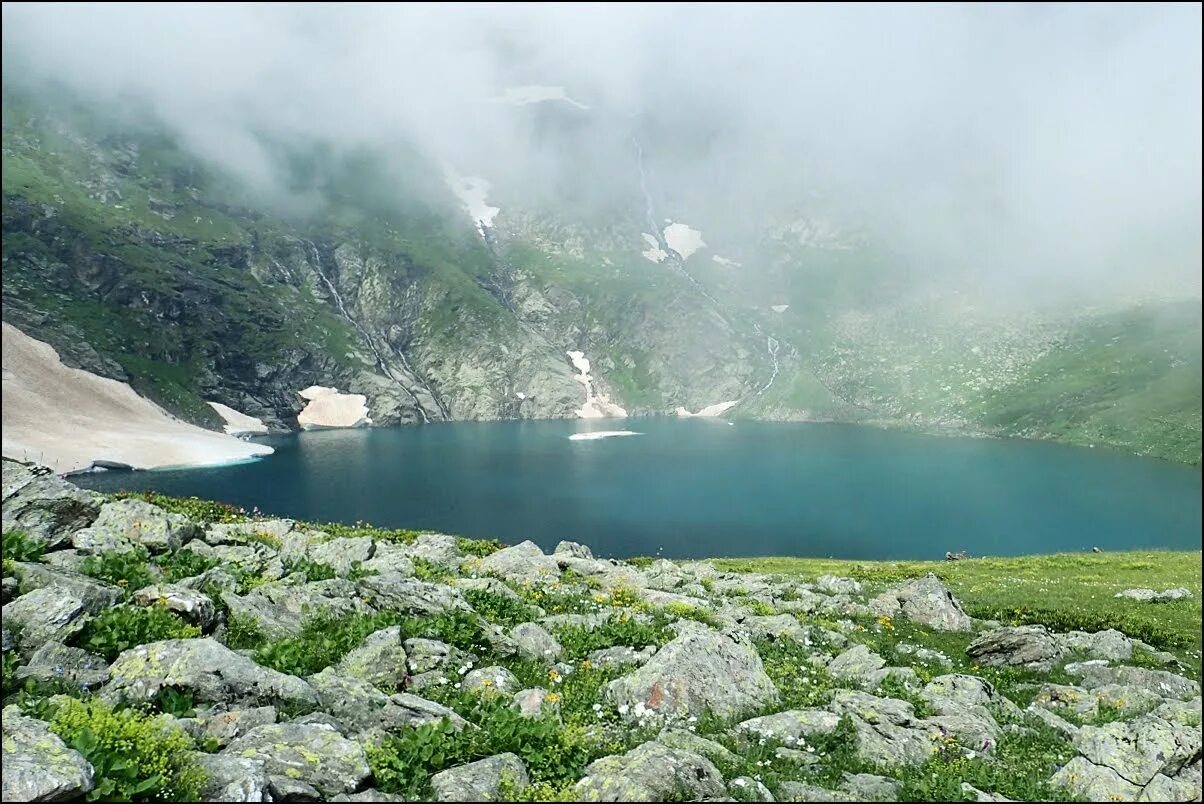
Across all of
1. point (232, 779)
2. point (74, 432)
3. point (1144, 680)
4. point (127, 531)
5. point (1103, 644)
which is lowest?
point (1103, 644)

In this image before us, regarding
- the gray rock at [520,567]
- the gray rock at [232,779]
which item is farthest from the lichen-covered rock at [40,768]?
the gray rock at [520,567]

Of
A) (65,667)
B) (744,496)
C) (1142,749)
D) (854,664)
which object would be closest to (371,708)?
(65,667)

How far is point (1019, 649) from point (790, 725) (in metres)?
14.5

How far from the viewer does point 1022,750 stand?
1423 cm

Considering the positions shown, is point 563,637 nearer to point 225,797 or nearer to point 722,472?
point 225,797

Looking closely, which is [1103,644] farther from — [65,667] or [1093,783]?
[65,667]

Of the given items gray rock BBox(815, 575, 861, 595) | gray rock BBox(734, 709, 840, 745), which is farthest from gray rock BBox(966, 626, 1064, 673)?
gray rock BBox(734, 709, 840, 745)

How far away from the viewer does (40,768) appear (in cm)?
767

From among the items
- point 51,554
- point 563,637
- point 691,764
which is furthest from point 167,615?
point 691,764

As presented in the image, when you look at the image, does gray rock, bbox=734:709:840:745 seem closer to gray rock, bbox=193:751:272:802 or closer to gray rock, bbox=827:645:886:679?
gray rock, bbox=827:645:886:679

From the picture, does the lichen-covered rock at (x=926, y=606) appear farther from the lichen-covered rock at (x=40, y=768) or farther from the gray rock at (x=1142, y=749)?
the lichen-covered rock at (x=40, y=768)

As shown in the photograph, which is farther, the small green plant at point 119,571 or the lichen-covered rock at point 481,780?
the small green plant at point 119,571

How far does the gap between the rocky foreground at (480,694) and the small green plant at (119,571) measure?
10cm

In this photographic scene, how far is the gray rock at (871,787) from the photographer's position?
11234 mm
